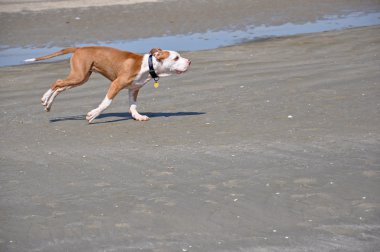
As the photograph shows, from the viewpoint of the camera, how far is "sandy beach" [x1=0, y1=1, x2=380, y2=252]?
5.84m

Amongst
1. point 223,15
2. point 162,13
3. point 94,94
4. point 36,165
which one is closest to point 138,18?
point 162,13

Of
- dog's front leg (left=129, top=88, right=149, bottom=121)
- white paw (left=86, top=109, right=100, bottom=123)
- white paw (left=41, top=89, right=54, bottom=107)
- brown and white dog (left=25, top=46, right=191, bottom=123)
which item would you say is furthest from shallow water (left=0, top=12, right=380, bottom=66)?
white paw (left=86, top=109, right=100, bottom=123)

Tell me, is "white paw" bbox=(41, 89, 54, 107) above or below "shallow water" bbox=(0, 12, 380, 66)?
above

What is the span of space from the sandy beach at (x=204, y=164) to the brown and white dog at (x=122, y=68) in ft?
1.06

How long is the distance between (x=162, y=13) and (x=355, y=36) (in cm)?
606

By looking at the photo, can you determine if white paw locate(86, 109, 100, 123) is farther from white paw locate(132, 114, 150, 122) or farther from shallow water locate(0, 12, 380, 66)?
shallow water locate(0, 12, 380, 66)

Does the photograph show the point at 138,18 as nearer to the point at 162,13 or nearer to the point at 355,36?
the point at 162,13

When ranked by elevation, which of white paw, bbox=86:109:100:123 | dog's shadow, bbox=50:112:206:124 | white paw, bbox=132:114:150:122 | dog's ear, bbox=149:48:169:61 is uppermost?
dog's ear, bbox=149:48:169:61

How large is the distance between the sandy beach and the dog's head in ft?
1.78

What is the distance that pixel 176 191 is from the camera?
6746 mm

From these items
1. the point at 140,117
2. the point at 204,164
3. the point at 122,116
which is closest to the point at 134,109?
the point at 140,117

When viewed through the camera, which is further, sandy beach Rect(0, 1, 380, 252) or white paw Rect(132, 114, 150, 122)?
white paw Rect(132, 114, 150, 122)

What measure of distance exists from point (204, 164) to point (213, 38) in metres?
9.75

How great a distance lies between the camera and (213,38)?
17.0m
